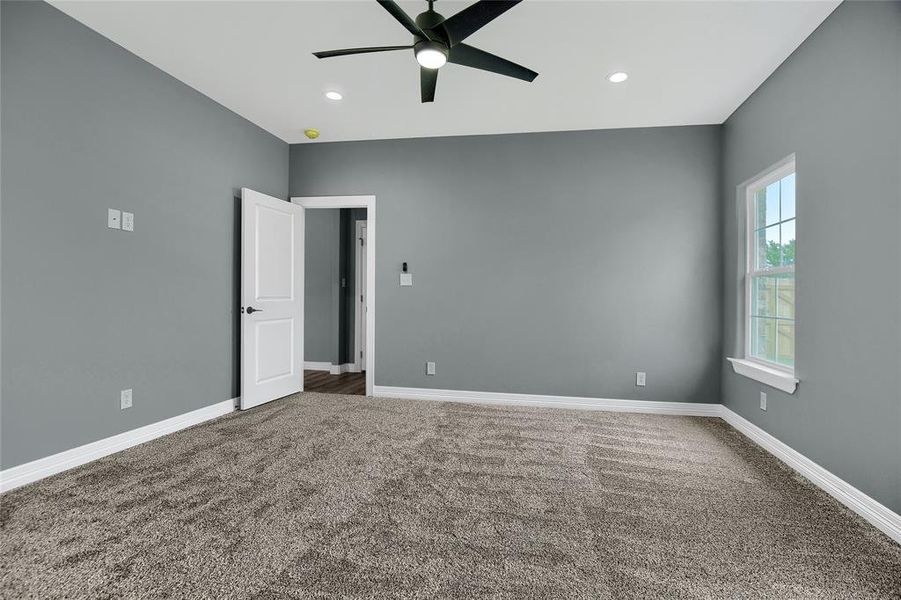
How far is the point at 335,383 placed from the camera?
4.83 m

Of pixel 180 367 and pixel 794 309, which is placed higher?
pixel 794 309

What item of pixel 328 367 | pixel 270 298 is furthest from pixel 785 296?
pixel 328 367

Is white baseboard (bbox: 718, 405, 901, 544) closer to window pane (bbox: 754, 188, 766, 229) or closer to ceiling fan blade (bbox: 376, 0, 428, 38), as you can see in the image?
window pane (bbox: 754, 188, 766, 229)

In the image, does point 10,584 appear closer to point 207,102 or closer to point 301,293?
point 301,293

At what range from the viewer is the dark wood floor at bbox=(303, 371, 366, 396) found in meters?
4.45

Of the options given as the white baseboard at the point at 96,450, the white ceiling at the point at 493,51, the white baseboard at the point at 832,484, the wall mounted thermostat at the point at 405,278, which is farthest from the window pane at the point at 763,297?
the white baseboard at the point at 96,450

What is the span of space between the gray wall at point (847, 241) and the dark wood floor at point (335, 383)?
374 cm

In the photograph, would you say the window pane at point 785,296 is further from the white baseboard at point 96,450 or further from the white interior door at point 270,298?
the white baseboard at point 96,450

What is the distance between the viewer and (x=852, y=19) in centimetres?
204

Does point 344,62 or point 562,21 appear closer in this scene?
point 562,21

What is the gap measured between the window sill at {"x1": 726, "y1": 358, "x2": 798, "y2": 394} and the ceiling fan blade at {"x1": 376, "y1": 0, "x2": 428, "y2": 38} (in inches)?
118

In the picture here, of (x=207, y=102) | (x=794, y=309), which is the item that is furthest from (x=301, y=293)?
(x=794, y=309)

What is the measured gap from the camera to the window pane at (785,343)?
270 cm

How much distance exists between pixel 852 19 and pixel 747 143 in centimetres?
115
